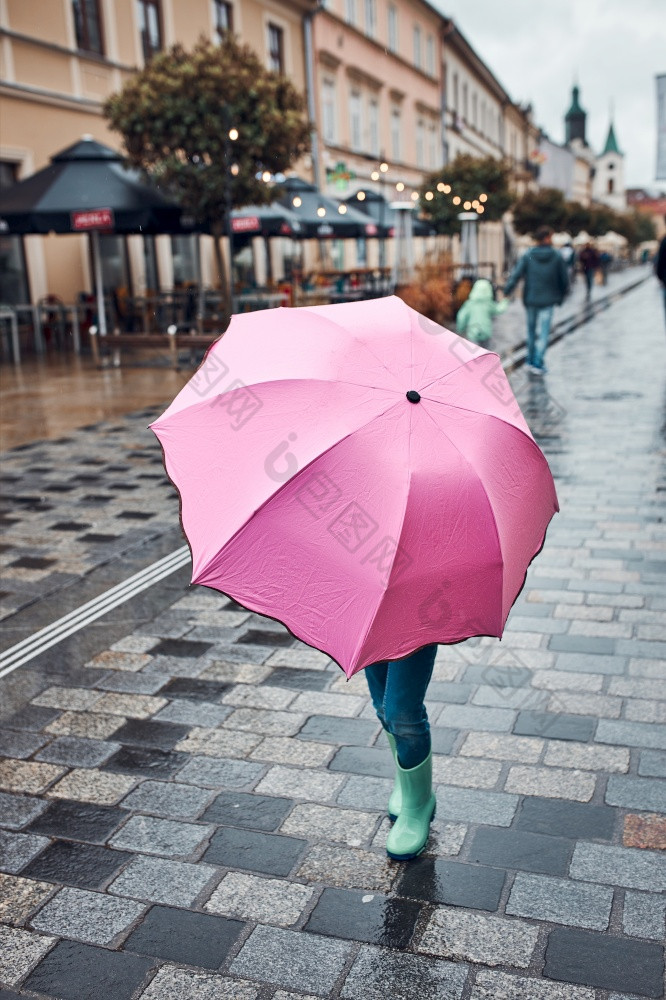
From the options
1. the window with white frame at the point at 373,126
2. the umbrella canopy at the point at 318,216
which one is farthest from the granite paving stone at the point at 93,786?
the window with white frame at the point at 373,126

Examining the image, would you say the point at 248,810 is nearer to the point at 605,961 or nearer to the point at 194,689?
the point at 194,689

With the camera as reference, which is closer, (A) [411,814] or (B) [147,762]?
(A) [411,814]

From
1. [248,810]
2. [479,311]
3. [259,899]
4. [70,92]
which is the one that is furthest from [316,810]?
[70,92]

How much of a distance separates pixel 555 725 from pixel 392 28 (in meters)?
37.0

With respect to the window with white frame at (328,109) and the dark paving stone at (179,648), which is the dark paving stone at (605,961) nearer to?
the dark paving stone at (179,648)

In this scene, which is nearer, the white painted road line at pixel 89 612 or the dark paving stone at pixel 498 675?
the dark paving stone at pixel 498 675

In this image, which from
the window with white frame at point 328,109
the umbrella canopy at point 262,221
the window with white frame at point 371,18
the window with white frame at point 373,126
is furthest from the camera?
the window with white frame at point 373,126

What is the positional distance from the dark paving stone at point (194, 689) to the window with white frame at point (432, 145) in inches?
1583

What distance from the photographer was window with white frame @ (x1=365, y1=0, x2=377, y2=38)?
33.6 m

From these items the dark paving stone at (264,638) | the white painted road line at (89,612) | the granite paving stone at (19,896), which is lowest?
the granite paving stone at (19,896)

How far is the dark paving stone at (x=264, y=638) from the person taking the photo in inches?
190

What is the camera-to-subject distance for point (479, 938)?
105 inches

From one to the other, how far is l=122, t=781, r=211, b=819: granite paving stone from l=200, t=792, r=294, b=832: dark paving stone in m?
0.05

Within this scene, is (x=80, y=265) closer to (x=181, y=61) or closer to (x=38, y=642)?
(x=181, y=61)
